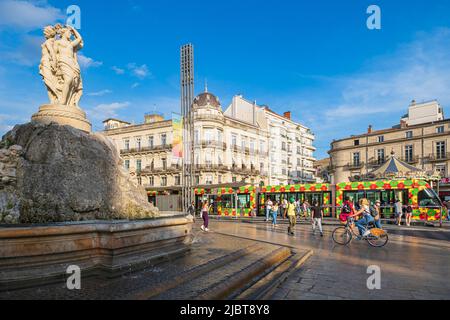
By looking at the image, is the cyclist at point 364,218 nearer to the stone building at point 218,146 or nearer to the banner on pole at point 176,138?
the banner on pole at point 176,138

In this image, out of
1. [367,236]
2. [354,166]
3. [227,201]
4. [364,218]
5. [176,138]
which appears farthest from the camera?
[354,166]

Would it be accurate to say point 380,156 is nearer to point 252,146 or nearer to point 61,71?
point 252,146

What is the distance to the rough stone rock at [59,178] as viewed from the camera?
648cm

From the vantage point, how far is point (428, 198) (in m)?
21.4

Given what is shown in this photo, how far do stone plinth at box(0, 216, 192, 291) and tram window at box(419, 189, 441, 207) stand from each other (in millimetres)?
20310

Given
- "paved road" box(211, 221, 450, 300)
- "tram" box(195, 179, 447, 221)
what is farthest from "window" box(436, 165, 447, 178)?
"paved road" box(211, 221, 450, 300)

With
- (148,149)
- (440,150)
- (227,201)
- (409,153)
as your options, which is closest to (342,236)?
(227,201)

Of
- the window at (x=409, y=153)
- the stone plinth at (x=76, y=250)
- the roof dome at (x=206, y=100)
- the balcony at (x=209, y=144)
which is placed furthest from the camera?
the roof dome at (x=206, y=100)

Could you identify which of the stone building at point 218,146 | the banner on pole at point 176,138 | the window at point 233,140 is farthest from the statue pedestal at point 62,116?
the window at point 233,140

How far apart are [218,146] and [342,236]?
35.3m

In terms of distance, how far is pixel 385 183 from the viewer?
2278cm
